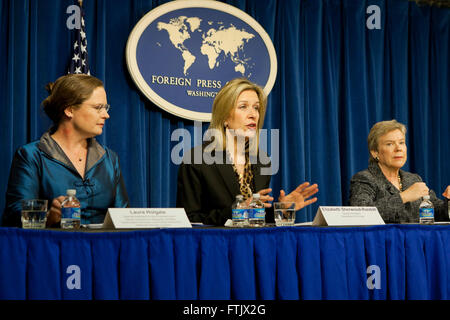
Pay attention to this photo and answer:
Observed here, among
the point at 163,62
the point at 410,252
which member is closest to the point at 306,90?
the point at 163,62

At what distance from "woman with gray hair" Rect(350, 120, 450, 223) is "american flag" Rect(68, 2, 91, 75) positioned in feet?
5.43

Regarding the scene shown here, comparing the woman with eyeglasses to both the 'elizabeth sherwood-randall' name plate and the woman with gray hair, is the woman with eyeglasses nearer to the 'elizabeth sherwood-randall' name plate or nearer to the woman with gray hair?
the 'elizabeth sherwood-randall' name plate

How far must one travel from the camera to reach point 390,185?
2.73 m

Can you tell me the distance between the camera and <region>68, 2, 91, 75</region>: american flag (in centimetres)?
303

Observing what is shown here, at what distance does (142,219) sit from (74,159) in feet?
2.46

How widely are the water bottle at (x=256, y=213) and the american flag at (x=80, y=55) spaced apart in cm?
159

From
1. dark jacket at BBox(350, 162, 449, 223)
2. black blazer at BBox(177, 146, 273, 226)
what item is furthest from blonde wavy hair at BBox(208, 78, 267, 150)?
dark jacket at BBox(350, 162, 449, 223)

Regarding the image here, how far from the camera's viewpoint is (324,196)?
3.86 metres

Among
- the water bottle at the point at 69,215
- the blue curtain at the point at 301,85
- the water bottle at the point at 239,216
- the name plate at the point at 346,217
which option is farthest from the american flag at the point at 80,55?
the name plate at the point at 346,217

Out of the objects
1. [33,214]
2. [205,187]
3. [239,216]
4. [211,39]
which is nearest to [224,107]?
[205,187]

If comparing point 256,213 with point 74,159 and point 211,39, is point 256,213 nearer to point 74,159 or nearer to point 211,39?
point 74,159

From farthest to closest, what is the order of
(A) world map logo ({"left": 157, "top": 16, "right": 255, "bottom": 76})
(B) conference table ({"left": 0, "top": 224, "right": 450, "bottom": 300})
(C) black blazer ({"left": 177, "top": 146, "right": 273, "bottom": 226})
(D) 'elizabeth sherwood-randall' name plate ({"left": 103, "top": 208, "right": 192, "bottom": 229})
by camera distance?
1. (A) world map logo ({"left": 157, "top": 16, "right": 255, "bottom": 76})
2. (C) black blazer ({"left": 177, "top": 146, "right": 273, "bottom": 226})
3. (D) 'elizabeth sherwood-randall' name plate ({"left": 103, "top": 208, "right": 192, "bottom": 229})
4. (B) conference table ({"left": 0, "top": 224, "right": 450, "bottom": 300})

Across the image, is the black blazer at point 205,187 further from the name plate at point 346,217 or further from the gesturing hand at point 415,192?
the gesturing hand at point 415,192
